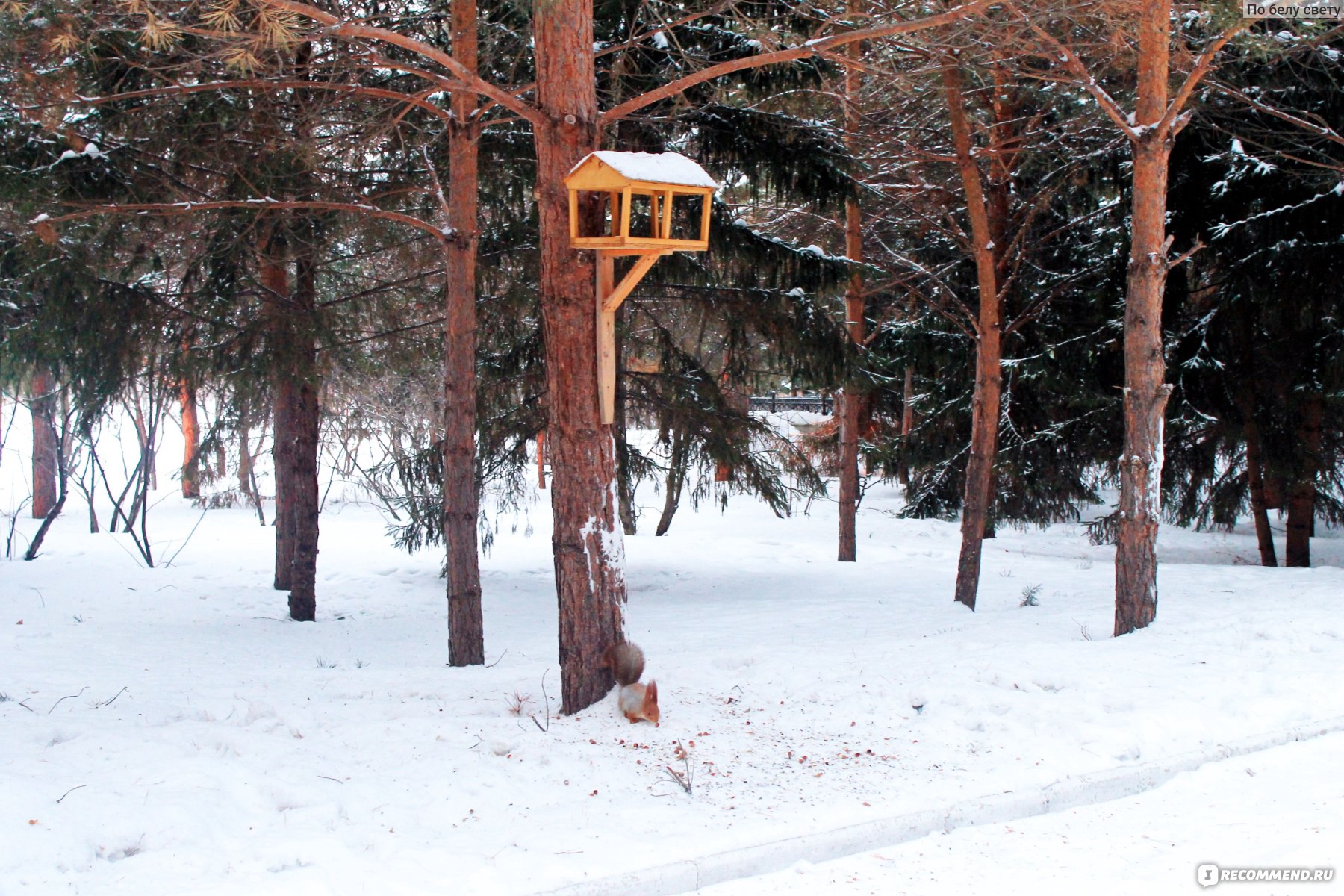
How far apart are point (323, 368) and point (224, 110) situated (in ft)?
9.30

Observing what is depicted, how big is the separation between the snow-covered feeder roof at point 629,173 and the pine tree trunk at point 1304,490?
9.89 meters

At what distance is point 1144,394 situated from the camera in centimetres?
710

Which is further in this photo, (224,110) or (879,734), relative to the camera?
(224,110)

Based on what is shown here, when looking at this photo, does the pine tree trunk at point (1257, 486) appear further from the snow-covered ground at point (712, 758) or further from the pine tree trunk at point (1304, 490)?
the snow-covered ground at point (712, 758)

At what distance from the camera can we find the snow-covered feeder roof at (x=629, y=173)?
181 inches

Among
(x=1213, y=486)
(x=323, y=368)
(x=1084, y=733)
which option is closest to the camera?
(x=1084, y=733)

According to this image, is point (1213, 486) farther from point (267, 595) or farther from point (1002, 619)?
point (267, 595)

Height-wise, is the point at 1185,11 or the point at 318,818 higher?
the point at 1185,11

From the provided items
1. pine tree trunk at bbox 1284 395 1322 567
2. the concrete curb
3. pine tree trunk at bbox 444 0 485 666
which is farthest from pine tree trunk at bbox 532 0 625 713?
pine tree trunk at bbox 1284 395 1322 567

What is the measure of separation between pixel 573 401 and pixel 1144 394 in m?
4.45

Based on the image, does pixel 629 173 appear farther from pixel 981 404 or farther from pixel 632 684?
pixel 981 404

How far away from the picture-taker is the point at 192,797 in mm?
3969

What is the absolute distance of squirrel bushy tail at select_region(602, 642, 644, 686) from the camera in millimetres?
4988

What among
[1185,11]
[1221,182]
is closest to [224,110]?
[1185,11]
